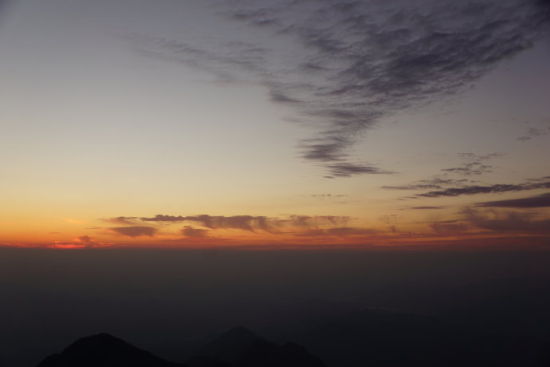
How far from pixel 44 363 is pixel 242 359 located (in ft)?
408

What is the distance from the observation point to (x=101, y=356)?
92.4 m

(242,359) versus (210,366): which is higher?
(210,366)

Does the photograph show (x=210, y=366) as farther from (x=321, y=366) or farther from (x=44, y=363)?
(x=321, y=366)

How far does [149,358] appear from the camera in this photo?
95625mm

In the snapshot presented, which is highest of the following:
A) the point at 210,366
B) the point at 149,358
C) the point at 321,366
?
the point at 149,358

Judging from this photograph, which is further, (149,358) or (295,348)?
(295,348)

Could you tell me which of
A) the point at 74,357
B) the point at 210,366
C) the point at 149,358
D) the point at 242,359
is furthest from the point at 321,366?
the point at 74,357

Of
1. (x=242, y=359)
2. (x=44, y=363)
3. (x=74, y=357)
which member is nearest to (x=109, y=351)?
(x=74, y=357)

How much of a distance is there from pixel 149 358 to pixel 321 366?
121 m

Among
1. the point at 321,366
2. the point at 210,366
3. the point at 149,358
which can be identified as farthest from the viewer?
the point at 321,366

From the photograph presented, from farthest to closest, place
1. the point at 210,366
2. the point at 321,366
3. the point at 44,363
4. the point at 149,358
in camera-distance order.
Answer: the point at 321,366 → the point at 210,366 → the point at 149,358 → the point at 44,363

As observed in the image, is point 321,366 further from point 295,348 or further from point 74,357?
point 74,357

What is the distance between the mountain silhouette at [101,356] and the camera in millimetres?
88938

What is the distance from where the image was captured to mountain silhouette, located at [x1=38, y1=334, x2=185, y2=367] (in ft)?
292
